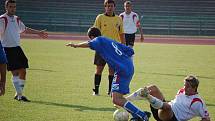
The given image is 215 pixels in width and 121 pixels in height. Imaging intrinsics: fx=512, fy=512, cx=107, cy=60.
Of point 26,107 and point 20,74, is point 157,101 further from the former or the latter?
point 20,74

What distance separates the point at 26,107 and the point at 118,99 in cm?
237

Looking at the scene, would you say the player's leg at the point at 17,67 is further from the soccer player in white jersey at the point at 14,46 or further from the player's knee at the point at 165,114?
the player's knee at the point at 165,114

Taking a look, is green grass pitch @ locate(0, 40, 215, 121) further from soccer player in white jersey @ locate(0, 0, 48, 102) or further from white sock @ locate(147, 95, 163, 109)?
white sock @ locate(147, 95, 163, 109)

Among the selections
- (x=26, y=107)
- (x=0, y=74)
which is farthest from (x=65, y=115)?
(x=0, y=74)

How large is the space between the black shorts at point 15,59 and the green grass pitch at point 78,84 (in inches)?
27.5

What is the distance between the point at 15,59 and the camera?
426 inches

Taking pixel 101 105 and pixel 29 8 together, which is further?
pixel 29 8

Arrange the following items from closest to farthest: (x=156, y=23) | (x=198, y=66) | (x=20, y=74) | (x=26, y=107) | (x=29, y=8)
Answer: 1. (x=26, y=107)
2. (x=20, y=74)
3. (x=198, y=66)
4. (x=156, y=23)
5. (x=29, y=8)

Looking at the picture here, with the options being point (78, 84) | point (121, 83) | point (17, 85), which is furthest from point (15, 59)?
point (121, 83)

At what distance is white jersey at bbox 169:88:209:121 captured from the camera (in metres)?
7.62

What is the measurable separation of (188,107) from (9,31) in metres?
4.68

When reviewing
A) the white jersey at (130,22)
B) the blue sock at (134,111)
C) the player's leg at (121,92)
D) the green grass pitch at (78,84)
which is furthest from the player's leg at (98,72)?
the white jersey at (130,22)

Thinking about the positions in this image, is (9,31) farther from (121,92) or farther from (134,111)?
(134,111)

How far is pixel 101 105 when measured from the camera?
410 inches
